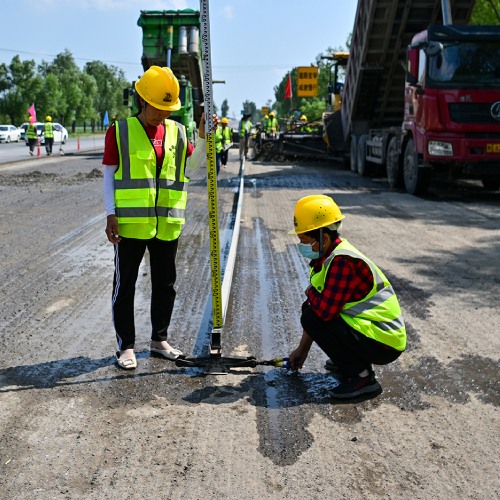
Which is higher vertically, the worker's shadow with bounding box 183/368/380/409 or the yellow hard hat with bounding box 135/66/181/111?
the yellow hard hat with bounding box 135/66/181/111

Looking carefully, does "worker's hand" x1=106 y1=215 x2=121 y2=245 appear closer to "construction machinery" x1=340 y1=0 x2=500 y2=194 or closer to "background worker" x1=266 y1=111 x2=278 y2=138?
"construction machinery" x1=340 y1=0 x2=500 y2=194

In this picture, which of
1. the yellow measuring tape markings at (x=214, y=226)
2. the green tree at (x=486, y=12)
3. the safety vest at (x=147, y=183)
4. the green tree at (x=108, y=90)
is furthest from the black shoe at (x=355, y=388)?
the green tree at (x=108, y=90)

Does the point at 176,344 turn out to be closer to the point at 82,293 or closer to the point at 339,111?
the point at 82,293

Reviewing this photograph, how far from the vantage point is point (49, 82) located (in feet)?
240

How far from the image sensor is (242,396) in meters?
4.00

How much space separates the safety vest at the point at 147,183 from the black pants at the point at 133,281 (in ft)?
0.36

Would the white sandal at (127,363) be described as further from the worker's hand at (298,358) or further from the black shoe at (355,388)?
the black shoe at (355,388)

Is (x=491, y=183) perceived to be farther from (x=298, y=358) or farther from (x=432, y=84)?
(x=298, y=358)

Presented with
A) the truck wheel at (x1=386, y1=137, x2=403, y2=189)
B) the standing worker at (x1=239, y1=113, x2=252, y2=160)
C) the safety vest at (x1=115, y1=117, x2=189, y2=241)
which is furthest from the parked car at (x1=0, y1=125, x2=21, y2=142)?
the safety vest at (x1=115, y1=117, x2=189, y2=241)

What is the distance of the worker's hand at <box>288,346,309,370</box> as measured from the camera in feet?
13.8

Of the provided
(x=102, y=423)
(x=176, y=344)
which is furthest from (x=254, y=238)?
(x=102, y=423)

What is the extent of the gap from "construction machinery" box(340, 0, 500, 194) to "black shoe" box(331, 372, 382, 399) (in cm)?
955

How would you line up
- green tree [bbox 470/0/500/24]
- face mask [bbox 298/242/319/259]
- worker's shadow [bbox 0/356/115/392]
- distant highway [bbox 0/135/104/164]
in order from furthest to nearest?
distant highway [bbox 0/135/104/164] < green tree [bbox 470/0/500/24] < worker's shadow [bbox 0/356/115/392] < face mask [bbox 298/242/319/259]

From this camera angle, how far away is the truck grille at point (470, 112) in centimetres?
1250
